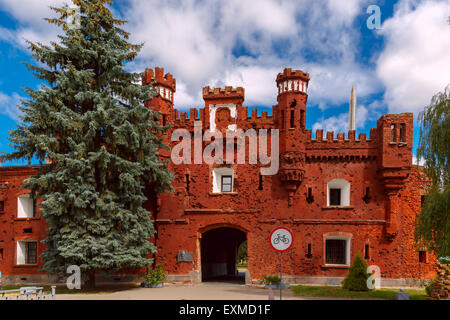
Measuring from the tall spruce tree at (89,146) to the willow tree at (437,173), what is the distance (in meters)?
13.5

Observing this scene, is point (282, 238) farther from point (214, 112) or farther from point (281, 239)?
point (214, 112)

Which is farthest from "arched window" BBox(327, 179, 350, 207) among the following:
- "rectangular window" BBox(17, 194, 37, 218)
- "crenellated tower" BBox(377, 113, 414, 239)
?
"rectangular window" BBox(17, 194, 37, 218)

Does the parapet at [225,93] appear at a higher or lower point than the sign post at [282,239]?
higher

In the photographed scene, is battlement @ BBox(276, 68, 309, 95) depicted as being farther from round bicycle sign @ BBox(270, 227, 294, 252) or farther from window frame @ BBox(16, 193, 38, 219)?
window frame @ BBox(16, 193, 38, 219)

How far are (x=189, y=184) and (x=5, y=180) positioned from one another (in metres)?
13.7

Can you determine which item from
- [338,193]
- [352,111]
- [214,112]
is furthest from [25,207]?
[352,111]

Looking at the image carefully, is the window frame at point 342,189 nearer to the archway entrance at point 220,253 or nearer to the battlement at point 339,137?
the battlement at point 339,137

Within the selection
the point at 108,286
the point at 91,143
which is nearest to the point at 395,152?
the point at 91,143

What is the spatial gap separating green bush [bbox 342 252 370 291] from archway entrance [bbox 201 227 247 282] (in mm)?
9197

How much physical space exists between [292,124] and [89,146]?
40.3 feet

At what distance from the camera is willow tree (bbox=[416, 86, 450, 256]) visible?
42.7 ft

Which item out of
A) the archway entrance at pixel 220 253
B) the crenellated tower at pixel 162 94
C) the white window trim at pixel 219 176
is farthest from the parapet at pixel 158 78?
the archway entrance at pixel 220 253

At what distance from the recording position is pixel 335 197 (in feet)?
73.8

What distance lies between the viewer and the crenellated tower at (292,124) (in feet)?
69.7
